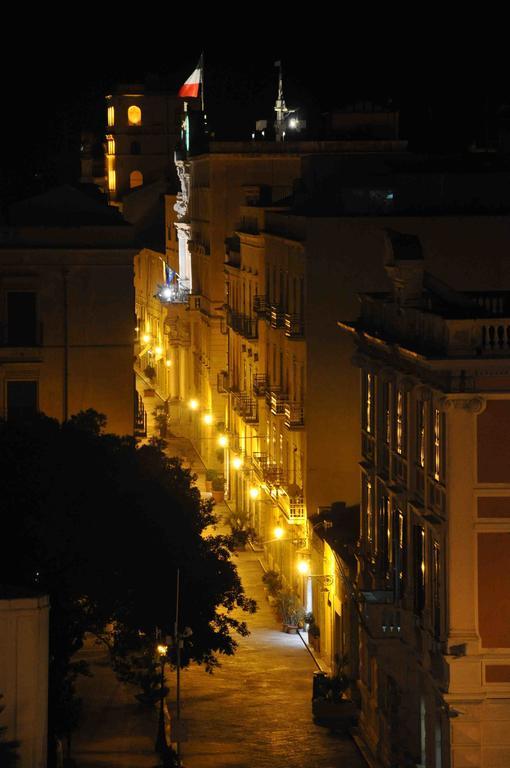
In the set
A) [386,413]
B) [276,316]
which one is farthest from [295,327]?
[386,413]

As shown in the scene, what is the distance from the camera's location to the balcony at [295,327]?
54.8m

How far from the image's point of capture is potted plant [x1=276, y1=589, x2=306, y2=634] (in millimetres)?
53438

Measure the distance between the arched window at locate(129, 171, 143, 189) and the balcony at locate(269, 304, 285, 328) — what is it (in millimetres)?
71569

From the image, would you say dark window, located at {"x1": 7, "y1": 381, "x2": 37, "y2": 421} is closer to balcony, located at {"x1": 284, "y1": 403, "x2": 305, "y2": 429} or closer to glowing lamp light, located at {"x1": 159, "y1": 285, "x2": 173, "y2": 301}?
balcony, located at {"x1": 284, "y1": 403, "x2": 305, "y2": 429}

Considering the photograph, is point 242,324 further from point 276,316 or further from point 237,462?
point 276,316

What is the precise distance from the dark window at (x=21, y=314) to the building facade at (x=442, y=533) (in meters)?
13.0

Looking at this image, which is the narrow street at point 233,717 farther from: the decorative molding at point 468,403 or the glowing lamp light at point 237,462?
the glowing lamp light at point 237,462

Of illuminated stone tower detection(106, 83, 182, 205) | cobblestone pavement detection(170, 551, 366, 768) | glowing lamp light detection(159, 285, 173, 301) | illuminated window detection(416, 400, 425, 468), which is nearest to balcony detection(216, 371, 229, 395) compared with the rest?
glowing lamp light detection(159, 285, 173, 301)

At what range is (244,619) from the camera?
180ft

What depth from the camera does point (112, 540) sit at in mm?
40531

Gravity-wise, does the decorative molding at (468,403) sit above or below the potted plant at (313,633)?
above

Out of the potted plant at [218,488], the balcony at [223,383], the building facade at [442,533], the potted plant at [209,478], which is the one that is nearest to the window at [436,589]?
the building facade at [442,533]

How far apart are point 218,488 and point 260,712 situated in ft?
91.7

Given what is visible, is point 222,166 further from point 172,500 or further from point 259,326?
point 172,500
